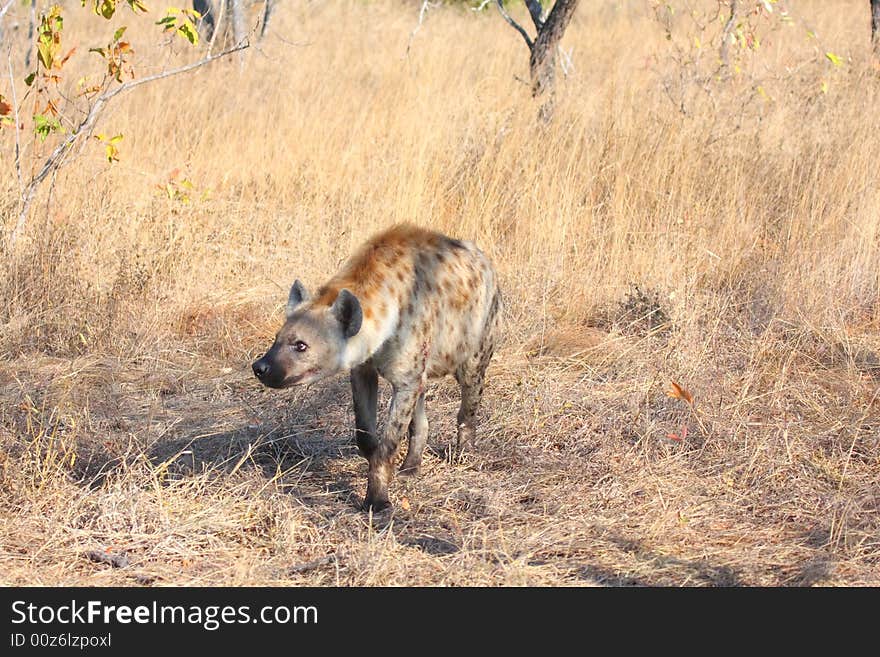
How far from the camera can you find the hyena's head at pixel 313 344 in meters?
3.75

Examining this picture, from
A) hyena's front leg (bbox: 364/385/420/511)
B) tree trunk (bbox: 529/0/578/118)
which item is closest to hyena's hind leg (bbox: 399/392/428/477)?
hyena's front leg (bbox: 364/385/420/511)

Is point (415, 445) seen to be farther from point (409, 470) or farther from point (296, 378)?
point (296, 378)

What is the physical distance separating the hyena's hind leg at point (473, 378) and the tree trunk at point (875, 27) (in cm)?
651

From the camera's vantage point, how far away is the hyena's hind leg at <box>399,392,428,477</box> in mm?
4496

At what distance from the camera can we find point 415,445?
4.51 metres

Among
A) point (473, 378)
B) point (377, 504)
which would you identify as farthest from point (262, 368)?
point (473, 378)

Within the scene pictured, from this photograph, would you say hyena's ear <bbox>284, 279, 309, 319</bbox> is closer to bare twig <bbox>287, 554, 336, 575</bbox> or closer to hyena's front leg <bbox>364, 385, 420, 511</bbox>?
hyena's front leg <bbox>364, 385, 420, 511</bbox>

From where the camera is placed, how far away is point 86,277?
5977 mm

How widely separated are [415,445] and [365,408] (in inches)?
13.7

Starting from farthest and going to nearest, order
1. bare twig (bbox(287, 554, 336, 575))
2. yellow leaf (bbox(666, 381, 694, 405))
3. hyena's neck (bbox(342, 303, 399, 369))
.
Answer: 1. yellow leaf (bbox(666, 381, 694, 405))
2. hyena's neck (bbox(342, 303, 399, 369))
3. bare twig (bbox(287, 554, 336, 575))

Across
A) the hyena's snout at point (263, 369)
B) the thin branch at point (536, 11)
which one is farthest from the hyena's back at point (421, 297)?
the thin branch at point (536, 11)

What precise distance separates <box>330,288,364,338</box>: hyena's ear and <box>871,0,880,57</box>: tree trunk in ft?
24.4

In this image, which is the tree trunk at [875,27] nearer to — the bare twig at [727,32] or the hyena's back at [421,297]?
the bare twig at [727,32]

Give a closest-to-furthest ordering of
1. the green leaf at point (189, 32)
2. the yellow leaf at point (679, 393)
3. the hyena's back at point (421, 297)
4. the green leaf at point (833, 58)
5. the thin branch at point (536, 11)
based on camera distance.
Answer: the hyena's back at point (421, 297)
the yellow leaf at point (679, 393)
the green leaf at point (189, 32)
the green leaf at point (833, 58)
the thin branch at point (536, 11)
